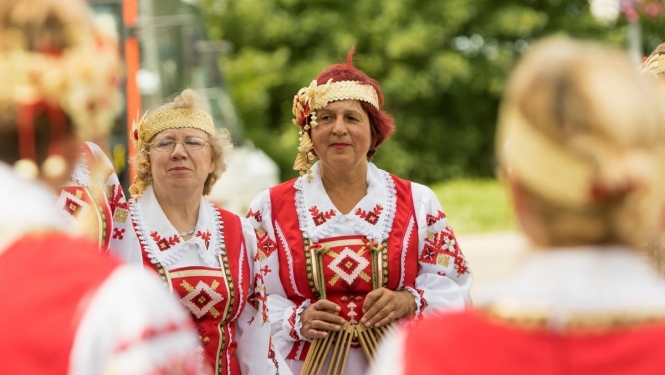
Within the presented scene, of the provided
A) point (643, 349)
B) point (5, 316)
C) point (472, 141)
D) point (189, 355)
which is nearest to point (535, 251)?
point (643, 349)

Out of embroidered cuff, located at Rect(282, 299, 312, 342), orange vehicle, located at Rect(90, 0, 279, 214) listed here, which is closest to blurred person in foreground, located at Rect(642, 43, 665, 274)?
embroidered cuff, located at Rect(282, 299, 312, 342)

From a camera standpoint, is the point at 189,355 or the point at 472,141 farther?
the point at 472,141

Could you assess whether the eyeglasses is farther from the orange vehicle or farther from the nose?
the orange vehicle

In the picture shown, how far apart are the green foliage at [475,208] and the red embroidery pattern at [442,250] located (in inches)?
465

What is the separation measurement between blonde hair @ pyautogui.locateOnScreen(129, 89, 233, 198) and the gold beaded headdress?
0.29 metres

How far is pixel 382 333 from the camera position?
12.5 ft

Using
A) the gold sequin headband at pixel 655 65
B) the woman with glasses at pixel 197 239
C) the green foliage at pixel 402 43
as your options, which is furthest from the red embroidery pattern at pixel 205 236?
the green foliage at pixel 402 43

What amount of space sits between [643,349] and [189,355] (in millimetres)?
646

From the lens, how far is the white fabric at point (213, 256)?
3562 mm

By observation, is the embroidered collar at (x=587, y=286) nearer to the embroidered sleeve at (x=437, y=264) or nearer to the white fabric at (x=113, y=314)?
the white fabric at (x=113, y=314)

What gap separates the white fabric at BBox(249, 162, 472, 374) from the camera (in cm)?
384

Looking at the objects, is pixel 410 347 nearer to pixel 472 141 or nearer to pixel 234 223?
pixel 234 223

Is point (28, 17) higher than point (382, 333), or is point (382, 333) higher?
point (28, 17)

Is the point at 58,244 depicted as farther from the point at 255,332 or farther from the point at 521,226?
the point at 255,332
